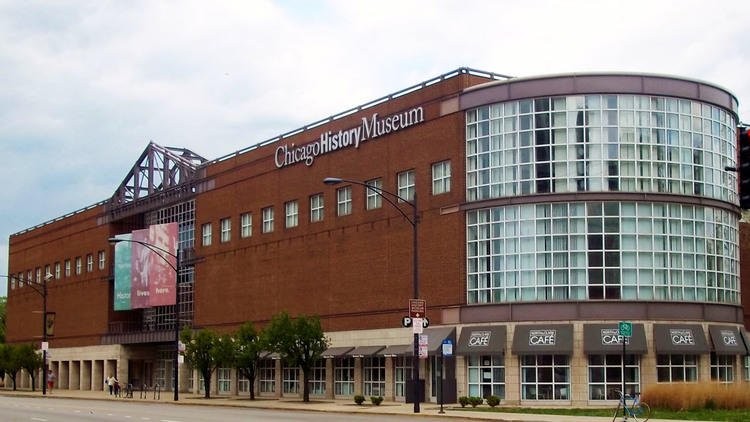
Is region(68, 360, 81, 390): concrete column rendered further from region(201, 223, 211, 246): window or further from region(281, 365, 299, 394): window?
region(281, 365, 299, 394): window

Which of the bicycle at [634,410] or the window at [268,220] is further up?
the window at [268,220]

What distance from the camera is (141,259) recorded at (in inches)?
3413

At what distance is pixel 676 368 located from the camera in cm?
4997

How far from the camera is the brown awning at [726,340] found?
168 ft

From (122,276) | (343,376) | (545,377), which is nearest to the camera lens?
(545,377)

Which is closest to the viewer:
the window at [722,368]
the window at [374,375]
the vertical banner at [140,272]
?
the window at [722,368]

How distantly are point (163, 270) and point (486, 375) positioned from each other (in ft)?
130

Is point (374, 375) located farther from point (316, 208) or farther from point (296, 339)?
point (316, 208)

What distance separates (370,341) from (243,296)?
1631 cm

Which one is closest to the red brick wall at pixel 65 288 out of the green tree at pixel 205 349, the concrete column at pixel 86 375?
the concrete column at pixel 86 375

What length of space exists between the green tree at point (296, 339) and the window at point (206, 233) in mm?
22690

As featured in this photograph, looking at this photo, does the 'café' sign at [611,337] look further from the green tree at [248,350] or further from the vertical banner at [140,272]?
the vertical banner at [140,272]

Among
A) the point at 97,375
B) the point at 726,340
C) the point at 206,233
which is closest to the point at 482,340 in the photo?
the point at 726,340

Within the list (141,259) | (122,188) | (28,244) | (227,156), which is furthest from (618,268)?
(28,244)
